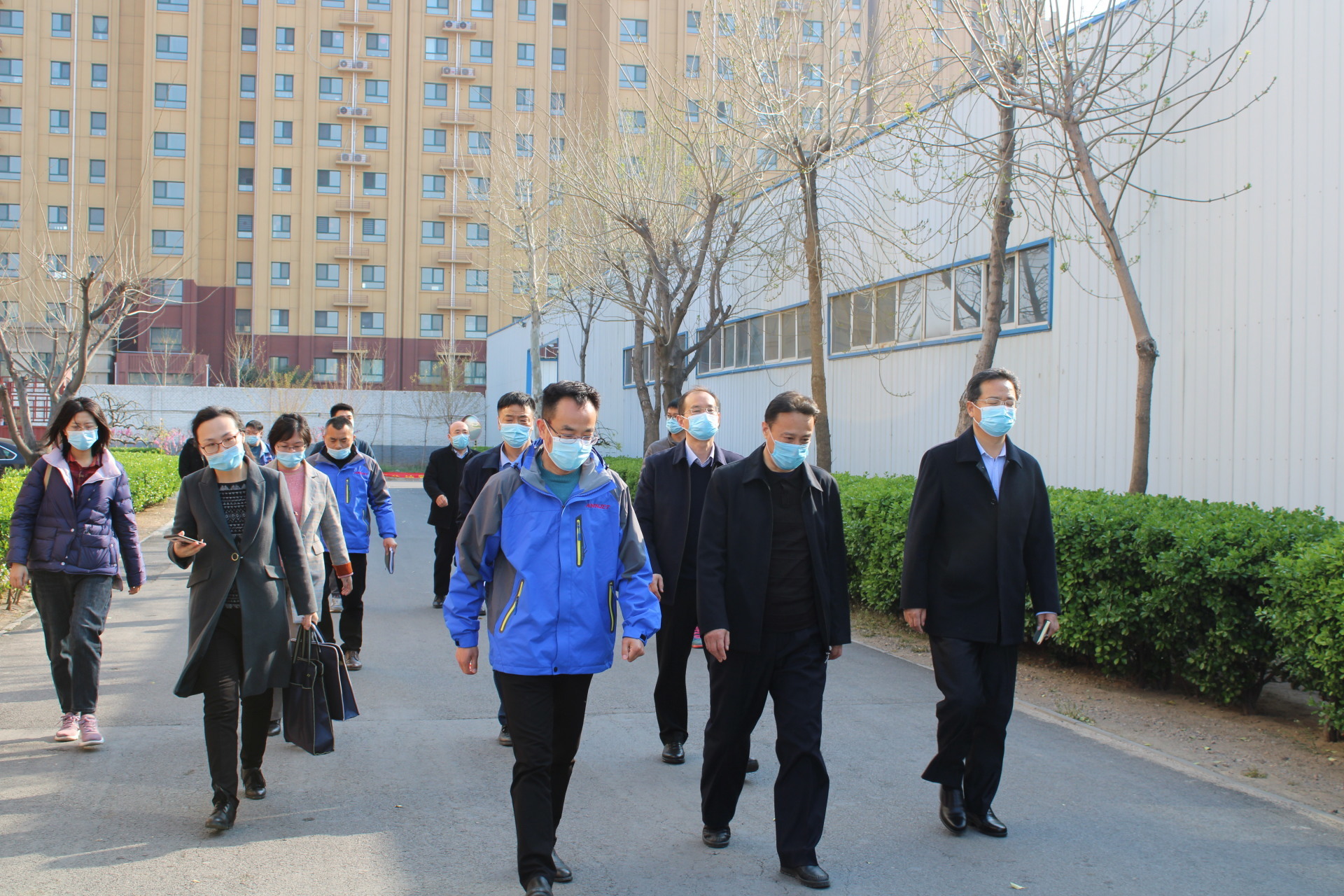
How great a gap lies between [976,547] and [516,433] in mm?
3417

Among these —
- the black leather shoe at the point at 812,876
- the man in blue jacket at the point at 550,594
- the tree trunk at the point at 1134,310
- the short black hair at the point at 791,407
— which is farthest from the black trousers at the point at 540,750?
the tree trunk at the point at 1134,310

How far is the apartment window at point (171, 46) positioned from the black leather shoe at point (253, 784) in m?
61.6

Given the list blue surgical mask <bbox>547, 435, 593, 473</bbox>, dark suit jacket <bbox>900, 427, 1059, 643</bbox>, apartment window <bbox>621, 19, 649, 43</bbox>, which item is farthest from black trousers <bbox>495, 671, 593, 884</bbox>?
apartment window <bbox>621, 19, 649, 43</bbox>

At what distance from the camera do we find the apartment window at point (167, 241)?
5734cm

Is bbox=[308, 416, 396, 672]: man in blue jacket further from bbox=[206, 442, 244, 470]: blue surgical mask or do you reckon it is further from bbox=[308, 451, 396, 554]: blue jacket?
bbox=[206, 442, 244, 470]: blue surgical mask

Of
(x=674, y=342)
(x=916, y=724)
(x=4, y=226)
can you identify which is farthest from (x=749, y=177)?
(x=4, y=226)

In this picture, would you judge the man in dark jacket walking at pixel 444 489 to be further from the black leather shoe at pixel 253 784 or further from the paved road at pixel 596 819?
the black leather shoe at pixel 253 784

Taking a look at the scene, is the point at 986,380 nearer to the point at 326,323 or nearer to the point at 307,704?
the point at 307,704

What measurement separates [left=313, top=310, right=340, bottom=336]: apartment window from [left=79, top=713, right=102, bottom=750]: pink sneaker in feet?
187

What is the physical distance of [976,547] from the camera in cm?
480

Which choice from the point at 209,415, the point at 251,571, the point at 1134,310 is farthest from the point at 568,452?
the point at 1134,310

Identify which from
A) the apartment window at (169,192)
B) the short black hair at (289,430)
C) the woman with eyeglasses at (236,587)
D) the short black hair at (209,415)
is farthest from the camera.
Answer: the apartment window at (169,192)

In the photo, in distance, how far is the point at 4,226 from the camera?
56406 millimetres

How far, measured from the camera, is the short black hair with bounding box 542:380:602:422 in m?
4.18
